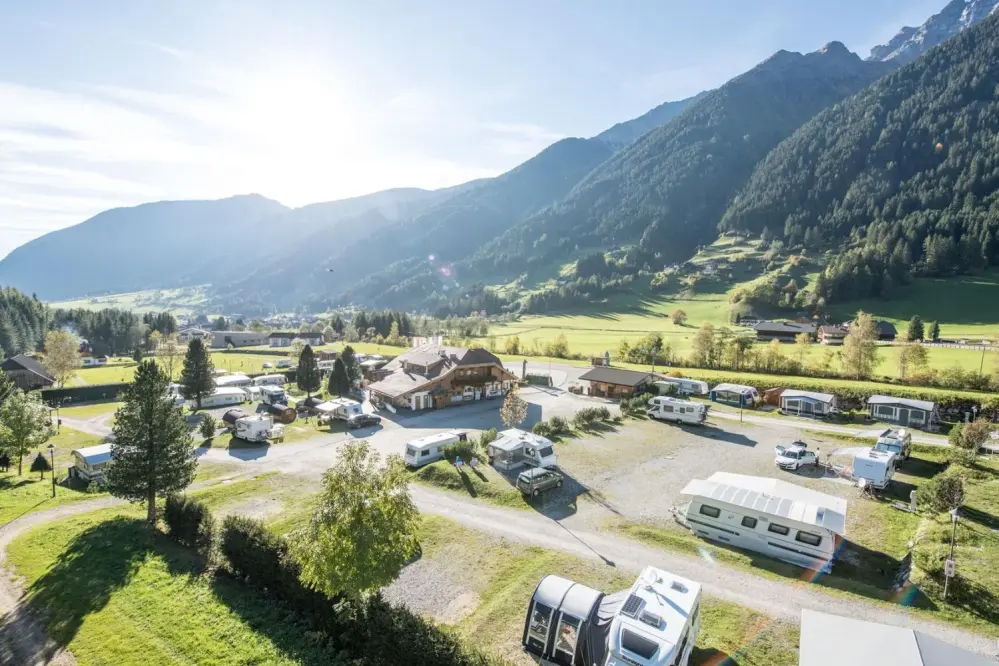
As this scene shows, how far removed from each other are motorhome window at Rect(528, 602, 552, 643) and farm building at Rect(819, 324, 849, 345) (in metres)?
92.3

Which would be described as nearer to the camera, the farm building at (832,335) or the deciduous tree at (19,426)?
the deciduous tree at (19,426)

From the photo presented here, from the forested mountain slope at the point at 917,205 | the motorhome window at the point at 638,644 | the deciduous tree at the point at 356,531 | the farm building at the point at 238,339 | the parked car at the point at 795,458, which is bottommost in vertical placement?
the farm building at the point at 238,339

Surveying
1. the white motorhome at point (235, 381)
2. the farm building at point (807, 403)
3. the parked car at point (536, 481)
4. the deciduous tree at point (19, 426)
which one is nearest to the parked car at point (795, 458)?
the parked car at point (536, 481)

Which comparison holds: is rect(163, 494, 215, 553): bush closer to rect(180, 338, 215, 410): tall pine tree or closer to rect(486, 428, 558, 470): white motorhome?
rect(486, 428, 558, 470): white motorhome

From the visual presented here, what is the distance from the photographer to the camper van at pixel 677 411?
1537 inches

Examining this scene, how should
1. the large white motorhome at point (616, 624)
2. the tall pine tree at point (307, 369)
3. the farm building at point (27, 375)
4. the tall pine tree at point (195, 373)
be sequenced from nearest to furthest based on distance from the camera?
1. the large white motorhome at point (616, 624)
2. the tall pine tree at point (195, 373)
3. the tall pine tree at point (307, 369)
4. the farm building at point (27, 375)

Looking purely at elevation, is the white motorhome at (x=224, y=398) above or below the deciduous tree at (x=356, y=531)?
below

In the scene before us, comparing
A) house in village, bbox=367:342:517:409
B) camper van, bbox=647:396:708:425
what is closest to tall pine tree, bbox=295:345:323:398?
house in village, bbox=367:342:517:409

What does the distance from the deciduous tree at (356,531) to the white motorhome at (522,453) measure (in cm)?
1481

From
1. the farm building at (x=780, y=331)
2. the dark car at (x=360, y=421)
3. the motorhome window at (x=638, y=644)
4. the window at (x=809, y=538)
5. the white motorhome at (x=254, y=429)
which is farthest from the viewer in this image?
the farm building at (x=780, y=331)

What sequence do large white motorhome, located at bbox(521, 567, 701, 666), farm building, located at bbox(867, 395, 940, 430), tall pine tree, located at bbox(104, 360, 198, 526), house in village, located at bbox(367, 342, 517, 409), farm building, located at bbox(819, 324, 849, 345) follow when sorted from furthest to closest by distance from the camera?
farm building, located at bbox(819, 324, 849, 345)
house in village, located at bbox(367, 342, 517, 409)
farm building, located at bbox(867, 395, 940, 430)
tall pine tree, located at bbox(104, 360, 198, 526)
large white motorhome, located at bbox(521, 567, 701, 666)

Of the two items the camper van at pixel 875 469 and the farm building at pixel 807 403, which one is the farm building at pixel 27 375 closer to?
the camper van at pixel 875 469

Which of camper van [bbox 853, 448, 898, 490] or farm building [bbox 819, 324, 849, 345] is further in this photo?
farm building [bbox 819, 324, 849, 345]

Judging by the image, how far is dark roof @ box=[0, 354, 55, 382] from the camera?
61375 millimetres
